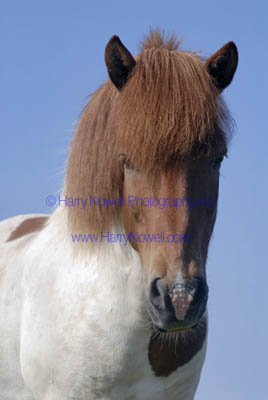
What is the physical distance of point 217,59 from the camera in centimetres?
353

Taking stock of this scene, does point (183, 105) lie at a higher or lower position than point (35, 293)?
higher

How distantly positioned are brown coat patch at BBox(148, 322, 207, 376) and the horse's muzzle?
55 centimetres

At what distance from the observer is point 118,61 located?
11.2 feet

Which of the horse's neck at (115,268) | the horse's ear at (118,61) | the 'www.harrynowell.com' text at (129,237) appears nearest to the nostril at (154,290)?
the 'www.harrynowell.com' text at (129,237)

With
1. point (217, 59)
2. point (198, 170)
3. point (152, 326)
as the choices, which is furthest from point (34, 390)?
point (217, 59)

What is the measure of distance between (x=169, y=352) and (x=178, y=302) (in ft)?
2.73

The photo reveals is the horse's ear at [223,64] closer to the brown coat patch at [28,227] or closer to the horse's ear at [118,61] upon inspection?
the horse's ear at [118,61]

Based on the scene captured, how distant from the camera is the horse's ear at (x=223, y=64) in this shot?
3.53 meters

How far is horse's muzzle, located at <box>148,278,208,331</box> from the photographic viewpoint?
2.84 m

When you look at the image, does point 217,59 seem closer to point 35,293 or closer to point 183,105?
point 183,105

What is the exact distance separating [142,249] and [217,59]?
4.27 feet

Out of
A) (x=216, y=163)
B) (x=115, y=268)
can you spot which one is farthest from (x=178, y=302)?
(x=216, y=163)

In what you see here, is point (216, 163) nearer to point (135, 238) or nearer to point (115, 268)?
point (135, 238)

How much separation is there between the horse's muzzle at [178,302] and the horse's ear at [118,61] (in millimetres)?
1291
